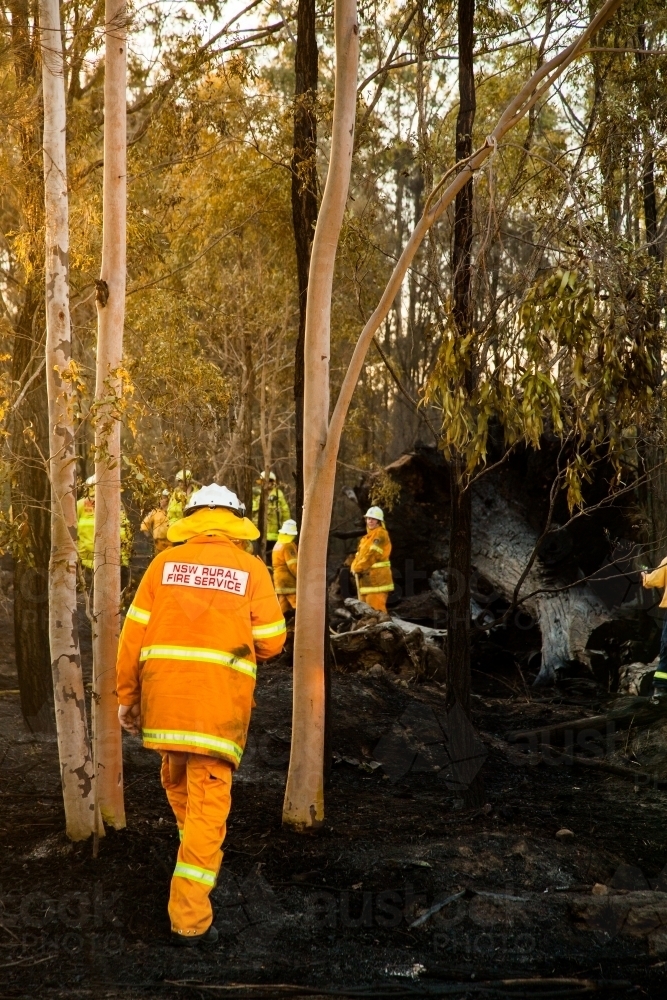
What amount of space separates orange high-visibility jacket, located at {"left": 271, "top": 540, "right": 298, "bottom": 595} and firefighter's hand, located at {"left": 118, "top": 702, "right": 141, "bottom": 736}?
33.3 feet

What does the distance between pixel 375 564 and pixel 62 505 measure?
953 cm

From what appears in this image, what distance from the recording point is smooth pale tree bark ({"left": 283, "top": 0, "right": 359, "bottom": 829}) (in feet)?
21.3

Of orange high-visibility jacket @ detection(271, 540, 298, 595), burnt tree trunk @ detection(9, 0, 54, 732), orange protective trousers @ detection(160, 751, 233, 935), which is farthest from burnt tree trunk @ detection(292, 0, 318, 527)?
orange high-visibility jacket @ detection(271, 540, 298, 595)

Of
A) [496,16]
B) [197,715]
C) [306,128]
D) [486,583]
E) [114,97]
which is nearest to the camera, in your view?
[197,715]

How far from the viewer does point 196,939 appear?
4566 mm

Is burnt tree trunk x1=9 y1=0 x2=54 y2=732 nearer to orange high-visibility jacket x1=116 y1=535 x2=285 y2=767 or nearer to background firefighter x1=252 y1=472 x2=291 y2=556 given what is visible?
orange high-visibility jacket x1=116 y1=535 x2=285 y2=767

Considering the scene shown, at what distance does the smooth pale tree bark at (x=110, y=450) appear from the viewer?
5859 mm

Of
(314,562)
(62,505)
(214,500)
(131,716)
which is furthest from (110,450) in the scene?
(131,716)

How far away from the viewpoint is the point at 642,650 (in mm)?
12570

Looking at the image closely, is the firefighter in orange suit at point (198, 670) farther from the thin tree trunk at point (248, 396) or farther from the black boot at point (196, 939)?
the thin tree trunk at point (248, 396)

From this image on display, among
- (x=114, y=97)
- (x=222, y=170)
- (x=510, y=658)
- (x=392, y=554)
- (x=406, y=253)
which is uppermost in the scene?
(x=222, y=170)

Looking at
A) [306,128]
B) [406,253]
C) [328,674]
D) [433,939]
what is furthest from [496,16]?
[433,939]

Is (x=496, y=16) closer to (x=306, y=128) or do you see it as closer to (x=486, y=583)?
(x=306, y=128)

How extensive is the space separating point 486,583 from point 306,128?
9.33 metres
